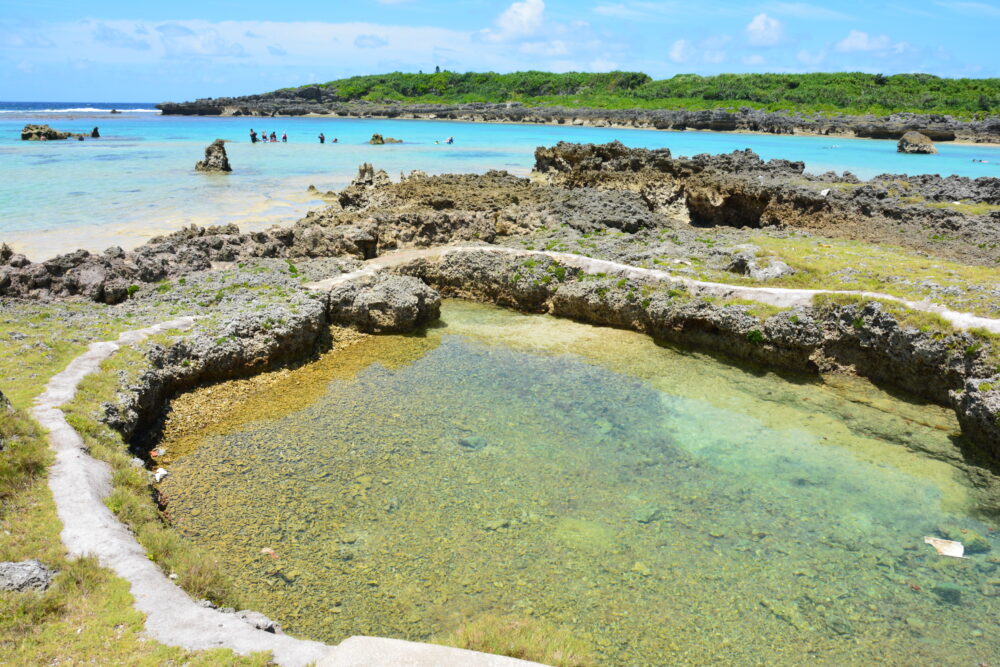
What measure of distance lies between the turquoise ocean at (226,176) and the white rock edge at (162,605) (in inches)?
617

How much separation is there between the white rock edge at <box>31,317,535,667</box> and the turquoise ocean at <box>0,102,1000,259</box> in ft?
51.5

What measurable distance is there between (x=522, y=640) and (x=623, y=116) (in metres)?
109

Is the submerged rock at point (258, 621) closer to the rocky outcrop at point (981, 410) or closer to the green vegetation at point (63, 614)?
the green vegetation at point (63, 614)

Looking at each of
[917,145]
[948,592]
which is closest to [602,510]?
[948,592]

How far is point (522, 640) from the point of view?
22.0 feet

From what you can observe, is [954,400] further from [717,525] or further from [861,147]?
[861,147]

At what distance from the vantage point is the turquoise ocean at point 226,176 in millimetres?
26609

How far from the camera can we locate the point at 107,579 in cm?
652

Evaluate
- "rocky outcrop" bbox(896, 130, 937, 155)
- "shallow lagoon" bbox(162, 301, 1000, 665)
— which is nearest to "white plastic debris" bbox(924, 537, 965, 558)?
"shallow lagoon" bbox(162, 301, 1000, 665)

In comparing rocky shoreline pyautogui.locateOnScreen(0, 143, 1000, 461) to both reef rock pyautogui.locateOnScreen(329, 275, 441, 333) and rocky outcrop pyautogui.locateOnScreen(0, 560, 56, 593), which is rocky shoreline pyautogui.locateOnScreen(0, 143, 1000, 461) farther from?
rocky outcrop pyautogui.locateOnScreen(0, 560, 56, 593)

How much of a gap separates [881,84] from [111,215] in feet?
421

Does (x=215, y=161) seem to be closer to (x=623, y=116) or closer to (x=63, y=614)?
(x=63, y=614)

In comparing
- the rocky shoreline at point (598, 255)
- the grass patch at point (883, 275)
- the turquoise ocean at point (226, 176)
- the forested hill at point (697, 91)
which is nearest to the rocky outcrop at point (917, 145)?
the turquoise ocean at point (226, 176)

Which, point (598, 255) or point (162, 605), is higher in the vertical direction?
point (598, 255)
